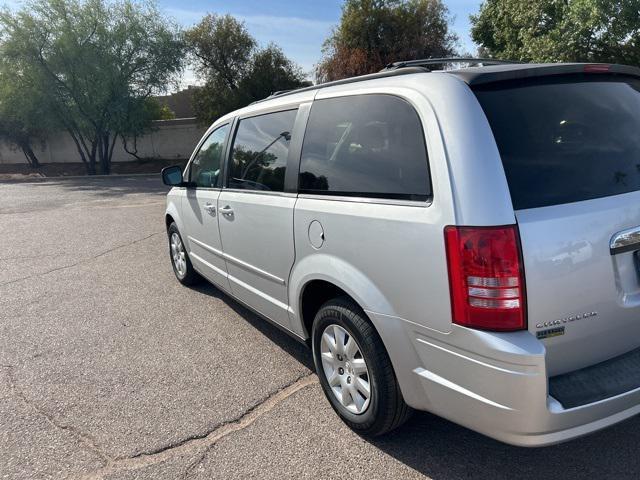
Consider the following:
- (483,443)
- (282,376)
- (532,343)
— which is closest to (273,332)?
(282,376)

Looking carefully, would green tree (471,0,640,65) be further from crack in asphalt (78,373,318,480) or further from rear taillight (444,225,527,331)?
crack in asphalt (78,373,318,480)

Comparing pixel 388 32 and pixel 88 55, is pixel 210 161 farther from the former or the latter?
pixel 388 32

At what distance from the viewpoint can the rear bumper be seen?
1917mm

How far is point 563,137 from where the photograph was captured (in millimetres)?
2203

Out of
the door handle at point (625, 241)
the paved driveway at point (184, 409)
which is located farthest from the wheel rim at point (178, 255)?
the door handle at point (625, 241)

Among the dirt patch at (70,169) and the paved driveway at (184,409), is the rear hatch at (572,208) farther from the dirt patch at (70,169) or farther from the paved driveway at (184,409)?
the dirt patch at (70,169)

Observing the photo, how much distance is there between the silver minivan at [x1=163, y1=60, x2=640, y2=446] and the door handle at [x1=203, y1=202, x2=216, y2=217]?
144cm

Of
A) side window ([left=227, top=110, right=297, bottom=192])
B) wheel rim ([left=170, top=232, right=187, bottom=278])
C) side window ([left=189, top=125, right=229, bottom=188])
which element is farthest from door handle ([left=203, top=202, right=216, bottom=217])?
wheel rim ([left=170, top=232, right=187, bottom=278])

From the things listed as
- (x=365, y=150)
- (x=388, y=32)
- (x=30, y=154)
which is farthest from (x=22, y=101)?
(x=365, y=150)

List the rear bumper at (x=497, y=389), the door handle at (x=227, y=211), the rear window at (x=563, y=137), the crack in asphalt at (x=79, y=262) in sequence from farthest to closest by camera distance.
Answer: the crack in asphalt at (x=79, y=262)
the door handle at (x=227, y=211)
the rear window at (x=563, y=137)
the rear bumper at (x=497, y=389)

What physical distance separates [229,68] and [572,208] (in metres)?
28.6

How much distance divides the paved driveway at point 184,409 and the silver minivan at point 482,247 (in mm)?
320

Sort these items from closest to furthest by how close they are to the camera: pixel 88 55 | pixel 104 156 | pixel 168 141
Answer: pixel 88 55
pixel 104 156
pixel 168 141

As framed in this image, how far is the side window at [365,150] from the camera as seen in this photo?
2.26 meters
